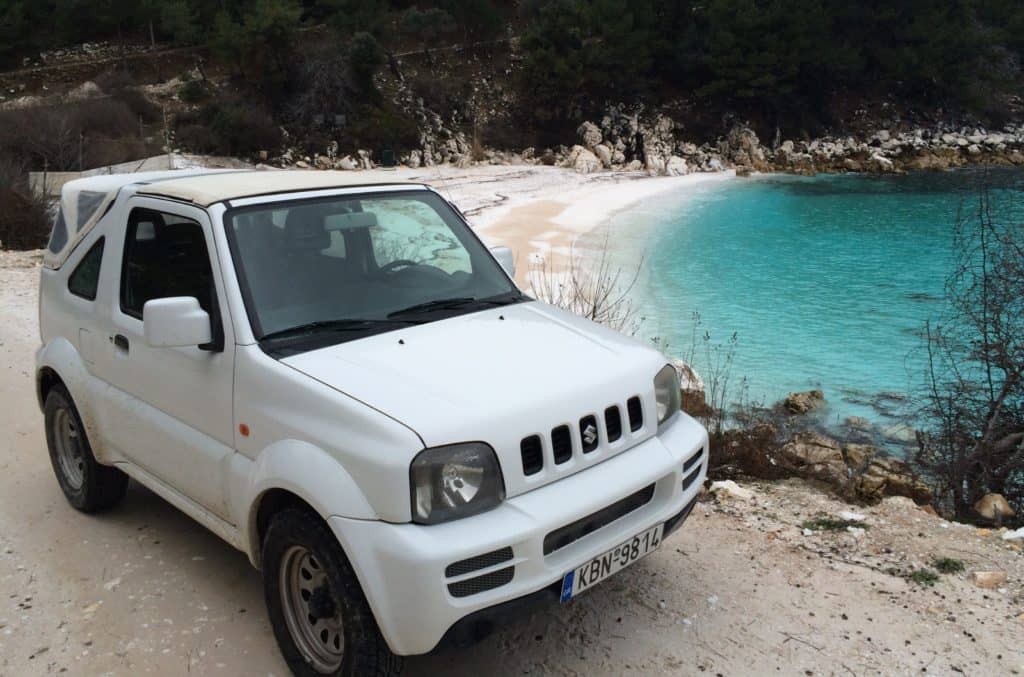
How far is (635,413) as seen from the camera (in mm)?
3391

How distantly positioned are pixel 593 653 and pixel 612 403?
118 centimetres

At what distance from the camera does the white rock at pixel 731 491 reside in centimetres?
546

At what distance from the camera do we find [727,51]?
150ft

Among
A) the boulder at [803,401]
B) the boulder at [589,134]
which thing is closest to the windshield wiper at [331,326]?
the boulder at [803,401]

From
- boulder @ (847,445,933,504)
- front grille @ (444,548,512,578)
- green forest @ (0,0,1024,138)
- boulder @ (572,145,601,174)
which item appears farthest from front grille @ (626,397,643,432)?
green forest @ (0,0,1024,138)

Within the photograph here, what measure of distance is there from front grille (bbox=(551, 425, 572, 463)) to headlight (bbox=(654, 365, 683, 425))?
1.87ft

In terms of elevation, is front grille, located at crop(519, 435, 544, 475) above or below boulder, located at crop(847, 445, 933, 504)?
above

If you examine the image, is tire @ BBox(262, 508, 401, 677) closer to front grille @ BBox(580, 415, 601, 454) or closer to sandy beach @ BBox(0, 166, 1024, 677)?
sandy beach @ BBox(0, 166, 1024, 677)

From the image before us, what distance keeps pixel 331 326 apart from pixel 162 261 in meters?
1.08

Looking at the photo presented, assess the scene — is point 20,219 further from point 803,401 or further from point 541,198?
point 541,198

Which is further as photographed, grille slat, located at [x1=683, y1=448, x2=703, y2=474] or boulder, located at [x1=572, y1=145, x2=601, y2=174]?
boulder, located at [x1=572, y1=145, x2=601, y2=174]

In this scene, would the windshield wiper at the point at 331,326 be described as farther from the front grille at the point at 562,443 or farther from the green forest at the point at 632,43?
the green forest at the point at 632,43

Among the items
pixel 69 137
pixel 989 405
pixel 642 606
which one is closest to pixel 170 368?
pixel 642 606

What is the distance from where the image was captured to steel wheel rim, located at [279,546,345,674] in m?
3.15
